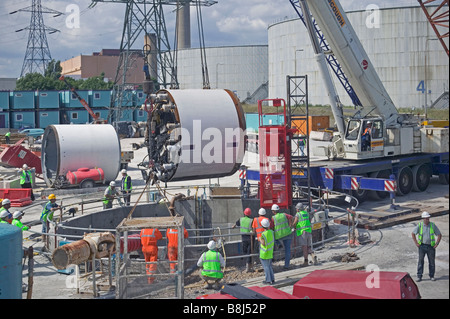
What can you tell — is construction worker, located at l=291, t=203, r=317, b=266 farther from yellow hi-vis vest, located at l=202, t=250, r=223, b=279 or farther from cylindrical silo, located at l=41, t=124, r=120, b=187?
cylindrical silo, located at l=41, t=124, r=120, b=187

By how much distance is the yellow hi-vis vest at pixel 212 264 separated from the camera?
1134 cm

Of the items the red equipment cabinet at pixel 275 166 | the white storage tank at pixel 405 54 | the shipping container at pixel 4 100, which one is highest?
the white storage tank at pixel 405 54

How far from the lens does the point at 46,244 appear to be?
1504 cm

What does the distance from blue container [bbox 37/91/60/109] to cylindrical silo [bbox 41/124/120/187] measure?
Answer: 32.7m

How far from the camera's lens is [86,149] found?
2369 centimetres

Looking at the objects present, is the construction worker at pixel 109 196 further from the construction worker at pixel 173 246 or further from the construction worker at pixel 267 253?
the construction worker at pixel 267 253

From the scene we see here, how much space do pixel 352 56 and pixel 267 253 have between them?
457 inches

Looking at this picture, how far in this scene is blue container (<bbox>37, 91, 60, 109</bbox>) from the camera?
55875 millimetres

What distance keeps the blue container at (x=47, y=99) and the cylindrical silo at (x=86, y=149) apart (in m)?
32.7

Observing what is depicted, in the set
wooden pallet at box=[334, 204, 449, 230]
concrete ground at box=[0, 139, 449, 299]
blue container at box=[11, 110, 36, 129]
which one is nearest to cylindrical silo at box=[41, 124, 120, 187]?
concrete ground at box=[0, 139, 449, 299]

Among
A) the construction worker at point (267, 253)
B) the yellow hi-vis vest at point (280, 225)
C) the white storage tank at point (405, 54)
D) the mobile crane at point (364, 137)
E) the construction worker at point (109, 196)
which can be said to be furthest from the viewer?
the white storage tank at point (405, 54)

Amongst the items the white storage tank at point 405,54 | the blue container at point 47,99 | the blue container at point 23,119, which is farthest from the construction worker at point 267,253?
the blue container at point 47,99

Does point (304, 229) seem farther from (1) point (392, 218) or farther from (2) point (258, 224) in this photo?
A: (1) point (392, 218)
